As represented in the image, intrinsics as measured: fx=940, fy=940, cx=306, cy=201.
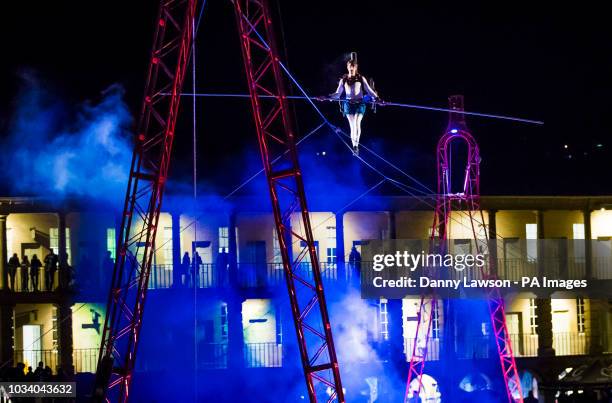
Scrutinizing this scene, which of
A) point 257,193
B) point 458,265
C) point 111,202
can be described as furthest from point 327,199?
point 111,202

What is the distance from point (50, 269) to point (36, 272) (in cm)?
63

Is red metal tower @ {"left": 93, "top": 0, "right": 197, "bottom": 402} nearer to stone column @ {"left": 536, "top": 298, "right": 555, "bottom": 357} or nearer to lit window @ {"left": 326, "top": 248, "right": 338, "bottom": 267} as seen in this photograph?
lit window @ {"left": 326, "top": 248, "right": 338, "bottom": 267}

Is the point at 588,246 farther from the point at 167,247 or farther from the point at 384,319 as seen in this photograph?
the point at 167,247

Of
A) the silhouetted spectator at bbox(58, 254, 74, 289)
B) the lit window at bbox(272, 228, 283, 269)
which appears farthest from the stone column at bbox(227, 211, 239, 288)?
the silhouetted spectator at bbox(58, 254, 74, 289)

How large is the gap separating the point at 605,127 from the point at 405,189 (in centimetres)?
1118

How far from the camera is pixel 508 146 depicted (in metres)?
35.5

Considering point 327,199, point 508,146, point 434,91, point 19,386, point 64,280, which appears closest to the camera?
point 19,386

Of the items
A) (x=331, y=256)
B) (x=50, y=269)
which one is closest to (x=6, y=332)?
(x=50, y=269)

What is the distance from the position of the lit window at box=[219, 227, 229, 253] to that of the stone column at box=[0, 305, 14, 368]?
7036 mm

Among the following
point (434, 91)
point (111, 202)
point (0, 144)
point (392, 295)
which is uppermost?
point (434, 91)

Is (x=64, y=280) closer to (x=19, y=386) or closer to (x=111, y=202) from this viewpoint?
(x=111, y=202)

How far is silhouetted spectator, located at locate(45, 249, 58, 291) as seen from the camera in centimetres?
2800

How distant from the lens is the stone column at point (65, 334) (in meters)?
28.9

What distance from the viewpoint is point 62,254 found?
29297mm
